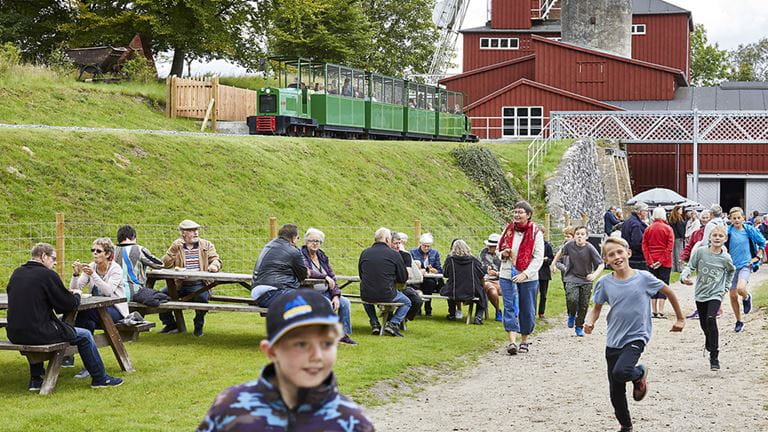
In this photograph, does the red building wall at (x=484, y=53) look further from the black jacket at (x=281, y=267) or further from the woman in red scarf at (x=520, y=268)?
the black jacket at (x=281, y=267)

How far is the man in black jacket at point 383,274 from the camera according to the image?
15.1 m

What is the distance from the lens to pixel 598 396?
36.8 ft

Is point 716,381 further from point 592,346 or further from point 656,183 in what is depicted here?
point 656,183

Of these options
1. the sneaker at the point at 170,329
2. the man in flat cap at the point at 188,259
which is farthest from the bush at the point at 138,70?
the sneaker at the point at 170,329

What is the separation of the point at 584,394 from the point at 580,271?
16.7ft

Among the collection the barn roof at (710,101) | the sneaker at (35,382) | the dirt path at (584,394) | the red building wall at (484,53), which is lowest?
the dirt path at (584,394)

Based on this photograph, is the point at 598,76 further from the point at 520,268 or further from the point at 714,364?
the point at 714,364

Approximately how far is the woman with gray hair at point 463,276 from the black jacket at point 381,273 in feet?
6.31

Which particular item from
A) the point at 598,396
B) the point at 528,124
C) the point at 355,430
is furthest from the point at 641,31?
the point at 355,430

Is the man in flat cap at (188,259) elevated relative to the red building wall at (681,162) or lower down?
lower down

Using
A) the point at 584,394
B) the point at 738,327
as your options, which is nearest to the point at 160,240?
the point at 738,327

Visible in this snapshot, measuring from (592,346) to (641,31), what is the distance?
5383cm

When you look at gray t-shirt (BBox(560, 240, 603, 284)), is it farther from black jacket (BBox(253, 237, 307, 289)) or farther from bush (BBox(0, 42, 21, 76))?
bush (BBox(0, 42, 21, 76))

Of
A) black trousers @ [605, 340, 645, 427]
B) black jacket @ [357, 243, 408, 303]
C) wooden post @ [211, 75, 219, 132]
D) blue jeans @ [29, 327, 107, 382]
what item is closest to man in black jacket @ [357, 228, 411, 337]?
black jacket @ [357, 243, 408, 303]
